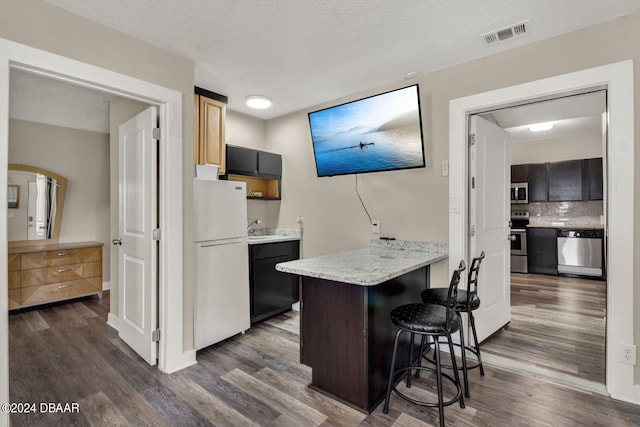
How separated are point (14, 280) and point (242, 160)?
116 inches

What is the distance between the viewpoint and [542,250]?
18.4ft

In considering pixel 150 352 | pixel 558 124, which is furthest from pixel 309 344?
pixel 558 124

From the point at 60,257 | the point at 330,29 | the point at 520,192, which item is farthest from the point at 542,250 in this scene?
the point at 60,257

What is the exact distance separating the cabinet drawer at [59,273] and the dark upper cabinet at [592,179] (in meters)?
7.75

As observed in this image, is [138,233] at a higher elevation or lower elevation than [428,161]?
lower

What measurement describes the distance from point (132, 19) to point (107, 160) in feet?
11.3

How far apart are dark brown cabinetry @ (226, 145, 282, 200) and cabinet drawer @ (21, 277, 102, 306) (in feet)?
8.06

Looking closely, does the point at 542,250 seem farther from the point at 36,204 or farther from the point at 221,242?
the point at 36,204

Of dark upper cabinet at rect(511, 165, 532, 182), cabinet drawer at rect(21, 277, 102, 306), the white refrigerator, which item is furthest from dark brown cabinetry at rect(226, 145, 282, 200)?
dark upper cabinet at rect(511, 165, 532, 182)

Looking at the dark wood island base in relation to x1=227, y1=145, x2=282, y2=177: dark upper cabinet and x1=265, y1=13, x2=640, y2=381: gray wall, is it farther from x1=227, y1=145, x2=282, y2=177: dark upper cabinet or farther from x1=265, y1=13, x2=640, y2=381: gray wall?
x1=227, y1=145, x2=282, y2=177: dark upper cabinet

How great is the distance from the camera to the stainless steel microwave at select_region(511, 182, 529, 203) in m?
5.91

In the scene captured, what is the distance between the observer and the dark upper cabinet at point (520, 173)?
596 centimetres

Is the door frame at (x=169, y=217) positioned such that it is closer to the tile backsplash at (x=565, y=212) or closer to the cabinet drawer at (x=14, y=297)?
the cabinet drawer at (x=14, y=297)

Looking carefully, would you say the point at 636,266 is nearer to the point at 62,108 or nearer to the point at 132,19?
the point at 132,19
